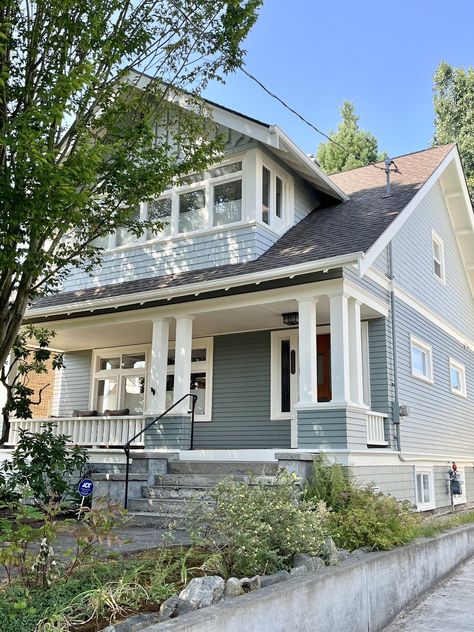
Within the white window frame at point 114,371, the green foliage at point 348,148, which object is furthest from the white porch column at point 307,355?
the green foliage at point 348,148

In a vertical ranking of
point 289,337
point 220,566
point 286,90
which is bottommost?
point 220,566

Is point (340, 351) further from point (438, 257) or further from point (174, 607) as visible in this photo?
point (438, 257)

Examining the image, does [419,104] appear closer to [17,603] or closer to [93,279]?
[93,279]

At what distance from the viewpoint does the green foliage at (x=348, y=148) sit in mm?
30828

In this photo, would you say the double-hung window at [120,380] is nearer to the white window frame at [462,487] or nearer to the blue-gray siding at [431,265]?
the blue-gray siding at [431,265]

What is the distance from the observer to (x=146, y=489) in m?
8.28

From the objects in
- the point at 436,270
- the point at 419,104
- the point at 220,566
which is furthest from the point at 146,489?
the point at 419,104

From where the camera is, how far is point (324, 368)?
10.2 metres

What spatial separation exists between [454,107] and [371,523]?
28.7m

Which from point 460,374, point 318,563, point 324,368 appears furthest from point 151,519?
point 460,374

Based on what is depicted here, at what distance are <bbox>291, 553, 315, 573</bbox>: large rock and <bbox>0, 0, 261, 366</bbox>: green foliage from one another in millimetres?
3645

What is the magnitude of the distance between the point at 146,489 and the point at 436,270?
8432mm

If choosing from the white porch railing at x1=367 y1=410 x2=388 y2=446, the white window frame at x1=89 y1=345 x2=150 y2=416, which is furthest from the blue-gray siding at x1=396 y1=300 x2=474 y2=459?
the white window frame at x1=89 y1=345 x2=150 y2=416

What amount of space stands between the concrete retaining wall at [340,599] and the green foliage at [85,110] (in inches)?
148
